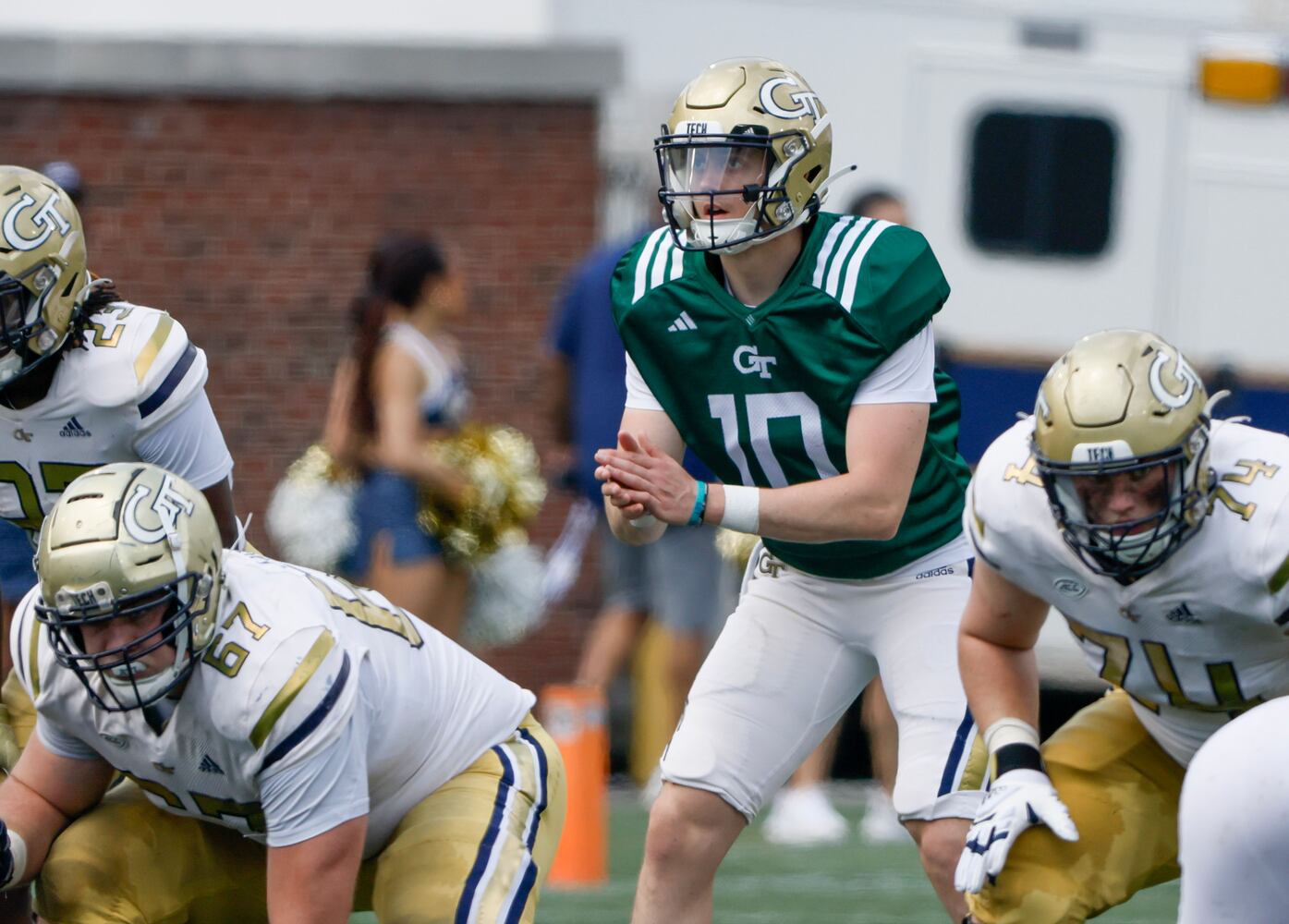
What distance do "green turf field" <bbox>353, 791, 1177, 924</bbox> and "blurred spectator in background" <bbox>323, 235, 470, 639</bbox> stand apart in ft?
3.62

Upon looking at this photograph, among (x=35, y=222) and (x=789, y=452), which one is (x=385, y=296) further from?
(x=789, y=452)

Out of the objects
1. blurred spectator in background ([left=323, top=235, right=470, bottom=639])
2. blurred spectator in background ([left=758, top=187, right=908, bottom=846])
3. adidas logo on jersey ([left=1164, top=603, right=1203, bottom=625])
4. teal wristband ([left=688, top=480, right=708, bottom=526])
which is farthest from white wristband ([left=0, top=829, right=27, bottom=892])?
blurred spectator in background ([left=758, top=187, right=908, bottom=846])

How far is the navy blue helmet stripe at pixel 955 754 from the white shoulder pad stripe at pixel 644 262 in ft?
3.36

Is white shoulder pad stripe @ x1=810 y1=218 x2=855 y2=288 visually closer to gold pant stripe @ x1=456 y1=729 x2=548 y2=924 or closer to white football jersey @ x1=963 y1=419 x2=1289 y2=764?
white football jersey @ x1=963 y1=419 x2=1289 y2=764

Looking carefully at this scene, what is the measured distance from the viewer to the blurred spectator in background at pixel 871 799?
22.5 feet

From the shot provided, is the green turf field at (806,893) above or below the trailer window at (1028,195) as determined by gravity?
below

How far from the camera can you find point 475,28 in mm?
9484

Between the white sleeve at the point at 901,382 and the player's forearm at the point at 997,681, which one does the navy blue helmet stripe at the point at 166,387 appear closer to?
the white sleeve at the point at 901,382

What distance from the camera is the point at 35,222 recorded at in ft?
13.9

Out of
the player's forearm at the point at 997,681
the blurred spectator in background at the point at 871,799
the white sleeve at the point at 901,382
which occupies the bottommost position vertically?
the blurred spectator in background at the point at 871,799

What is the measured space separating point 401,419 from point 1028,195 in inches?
120

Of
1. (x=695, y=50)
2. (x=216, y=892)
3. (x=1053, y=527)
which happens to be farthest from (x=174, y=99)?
(x=1053, y=527)

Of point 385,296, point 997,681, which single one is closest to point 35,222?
point 997,681

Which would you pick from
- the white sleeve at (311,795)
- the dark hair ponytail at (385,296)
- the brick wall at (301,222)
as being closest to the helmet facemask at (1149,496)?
the white sleeve at (311,795)
